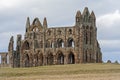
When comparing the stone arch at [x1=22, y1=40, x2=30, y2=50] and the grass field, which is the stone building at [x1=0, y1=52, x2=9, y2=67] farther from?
the grass field

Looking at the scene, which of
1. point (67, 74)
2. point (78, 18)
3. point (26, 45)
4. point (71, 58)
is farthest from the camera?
point (26, 45)

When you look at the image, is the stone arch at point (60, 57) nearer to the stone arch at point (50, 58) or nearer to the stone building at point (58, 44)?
the stone building at point (58, 44)

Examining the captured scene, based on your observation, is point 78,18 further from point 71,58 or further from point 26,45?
point 26,45

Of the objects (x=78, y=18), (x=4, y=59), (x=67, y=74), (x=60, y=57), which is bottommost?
(x=67, y=74)

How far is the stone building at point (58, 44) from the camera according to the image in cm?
10462

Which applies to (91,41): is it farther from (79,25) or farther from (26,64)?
(26,64)

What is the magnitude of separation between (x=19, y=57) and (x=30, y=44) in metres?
5.04

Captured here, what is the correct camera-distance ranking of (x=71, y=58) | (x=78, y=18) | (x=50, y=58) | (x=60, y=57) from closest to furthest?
1. (x=78, y=18)
2. (x=71, y=58)
3. (x=60, y=57)
4. (x=50, y=58)

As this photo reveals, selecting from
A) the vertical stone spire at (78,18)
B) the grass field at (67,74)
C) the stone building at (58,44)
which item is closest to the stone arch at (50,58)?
the stone building at (58,44)

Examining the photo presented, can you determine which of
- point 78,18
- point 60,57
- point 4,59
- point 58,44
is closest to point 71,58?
point 60,57

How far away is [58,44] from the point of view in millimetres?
108750

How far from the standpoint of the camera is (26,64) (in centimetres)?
11288

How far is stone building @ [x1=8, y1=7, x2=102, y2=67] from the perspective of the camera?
104625 mm

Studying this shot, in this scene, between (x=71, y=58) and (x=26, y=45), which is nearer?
(x=71, y=58)
